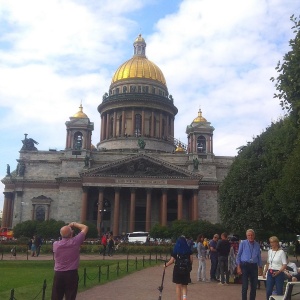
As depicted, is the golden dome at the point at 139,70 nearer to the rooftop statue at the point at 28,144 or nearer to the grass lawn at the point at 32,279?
the rooftop statue at the point at 28,144

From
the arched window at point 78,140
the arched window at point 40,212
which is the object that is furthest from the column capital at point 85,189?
the arched window at point 78,140

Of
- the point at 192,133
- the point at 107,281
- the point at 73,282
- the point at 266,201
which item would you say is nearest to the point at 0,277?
the point at 107,281

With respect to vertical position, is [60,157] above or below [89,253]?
above

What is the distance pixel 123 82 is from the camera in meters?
86.1

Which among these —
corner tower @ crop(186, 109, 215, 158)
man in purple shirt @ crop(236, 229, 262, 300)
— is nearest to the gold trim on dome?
corner tower @ crop(186, 109, 215, 158)

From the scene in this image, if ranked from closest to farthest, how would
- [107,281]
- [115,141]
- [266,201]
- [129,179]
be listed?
[107,281] → [266,201] → [129,179] → [115,141]

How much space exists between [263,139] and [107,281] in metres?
21.9

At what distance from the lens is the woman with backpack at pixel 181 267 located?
12.0m

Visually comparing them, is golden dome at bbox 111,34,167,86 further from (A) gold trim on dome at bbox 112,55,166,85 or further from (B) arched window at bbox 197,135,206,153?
(B) arched window at bbox 197,135,206,153

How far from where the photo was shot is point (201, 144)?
74938 millimetres

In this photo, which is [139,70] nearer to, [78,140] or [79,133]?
[79,133]

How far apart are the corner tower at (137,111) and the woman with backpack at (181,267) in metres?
66.1

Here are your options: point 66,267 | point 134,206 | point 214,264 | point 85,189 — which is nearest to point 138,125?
point 85,189

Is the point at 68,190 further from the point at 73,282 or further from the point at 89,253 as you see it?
the point at 73,282
